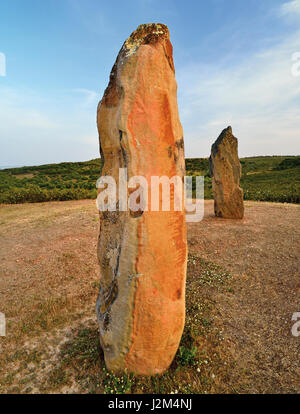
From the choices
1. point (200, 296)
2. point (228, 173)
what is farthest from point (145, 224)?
point (228, 173)

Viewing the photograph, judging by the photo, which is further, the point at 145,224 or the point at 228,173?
the point at 228,173

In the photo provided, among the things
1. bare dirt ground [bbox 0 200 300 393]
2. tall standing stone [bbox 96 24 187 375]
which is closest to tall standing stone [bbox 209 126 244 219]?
bare dirt ground [bbox 0 200 300 393]

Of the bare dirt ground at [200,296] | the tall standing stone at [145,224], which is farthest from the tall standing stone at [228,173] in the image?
the tall standing stone at [145,224]

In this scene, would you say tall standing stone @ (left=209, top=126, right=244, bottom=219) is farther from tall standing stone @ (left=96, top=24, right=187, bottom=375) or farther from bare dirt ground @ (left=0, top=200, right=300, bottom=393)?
tall standing stone @ (left=96, top=24, right=187, bottom=375)

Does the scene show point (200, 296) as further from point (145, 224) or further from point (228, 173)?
point (228, 173)

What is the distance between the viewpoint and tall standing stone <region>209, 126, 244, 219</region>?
10.1m

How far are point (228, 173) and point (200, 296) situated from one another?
617 cm

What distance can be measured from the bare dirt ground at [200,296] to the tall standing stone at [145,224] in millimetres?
595

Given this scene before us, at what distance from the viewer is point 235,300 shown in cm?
516

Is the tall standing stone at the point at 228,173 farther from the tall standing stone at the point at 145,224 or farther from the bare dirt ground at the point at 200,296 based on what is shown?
the tall standing stone at the point at 145,224

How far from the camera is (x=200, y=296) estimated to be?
17.3 feet

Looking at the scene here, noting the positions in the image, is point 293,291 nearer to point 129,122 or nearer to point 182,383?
point 182,383

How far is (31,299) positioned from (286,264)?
20.2 feet

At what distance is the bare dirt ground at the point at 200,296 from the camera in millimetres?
3340
